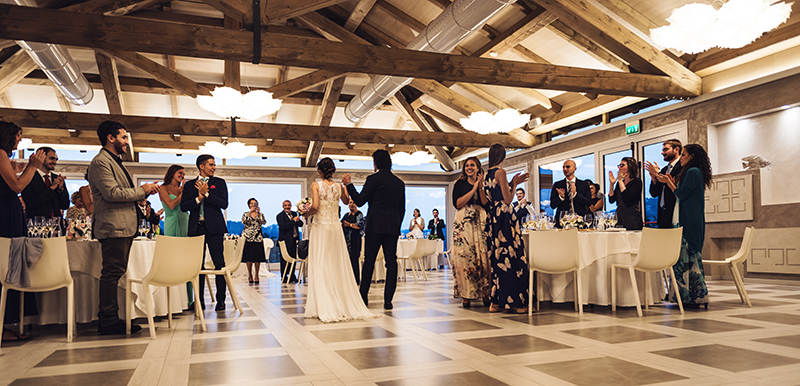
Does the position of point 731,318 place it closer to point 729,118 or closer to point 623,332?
point 623,332

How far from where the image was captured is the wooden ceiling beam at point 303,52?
5.80m

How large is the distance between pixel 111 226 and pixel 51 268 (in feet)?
1.49

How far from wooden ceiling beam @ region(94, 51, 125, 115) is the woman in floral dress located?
337 inches

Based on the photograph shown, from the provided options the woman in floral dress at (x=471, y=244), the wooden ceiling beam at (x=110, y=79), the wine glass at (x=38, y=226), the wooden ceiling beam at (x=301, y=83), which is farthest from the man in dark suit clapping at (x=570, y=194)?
the wooden ceiling beam at (x=110, y=79)

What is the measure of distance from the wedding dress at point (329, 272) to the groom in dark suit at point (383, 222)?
36 cm

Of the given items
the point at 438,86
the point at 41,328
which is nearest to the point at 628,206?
the point at 41,328

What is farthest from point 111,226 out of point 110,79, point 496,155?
point 110,79

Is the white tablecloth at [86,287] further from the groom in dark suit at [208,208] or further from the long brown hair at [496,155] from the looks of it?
the long brown hair at [496,155]

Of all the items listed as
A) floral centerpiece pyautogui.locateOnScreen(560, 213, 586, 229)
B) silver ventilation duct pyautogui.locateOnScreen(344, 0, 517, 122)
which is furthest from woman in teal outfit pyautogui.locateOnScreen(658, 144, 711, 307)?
silver ventilation duct pyautogui.locateOnScreen(344, 0, 517, 122)

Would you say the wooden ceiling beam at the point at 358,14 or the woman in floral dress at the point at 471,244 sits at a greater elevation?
the wooden ceiling beam at the point at 358,14

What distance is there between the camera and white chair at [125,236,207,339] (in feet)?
12.1

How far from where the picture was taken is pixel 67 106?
12.5 metres

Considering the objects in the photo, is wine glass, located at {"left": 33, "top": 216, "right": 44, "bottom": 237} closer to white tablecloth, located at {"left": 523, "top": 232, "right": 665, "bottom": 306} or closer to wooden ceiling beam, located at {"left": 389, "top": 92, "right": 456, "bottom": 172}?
white tablecloth, located at {"left": 523, "top": 232, "right": 665, "bottom": 306}

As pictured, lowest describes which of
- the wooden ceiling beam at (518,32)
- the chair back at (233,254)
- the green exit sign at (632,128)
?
the chair back at (233,254)
